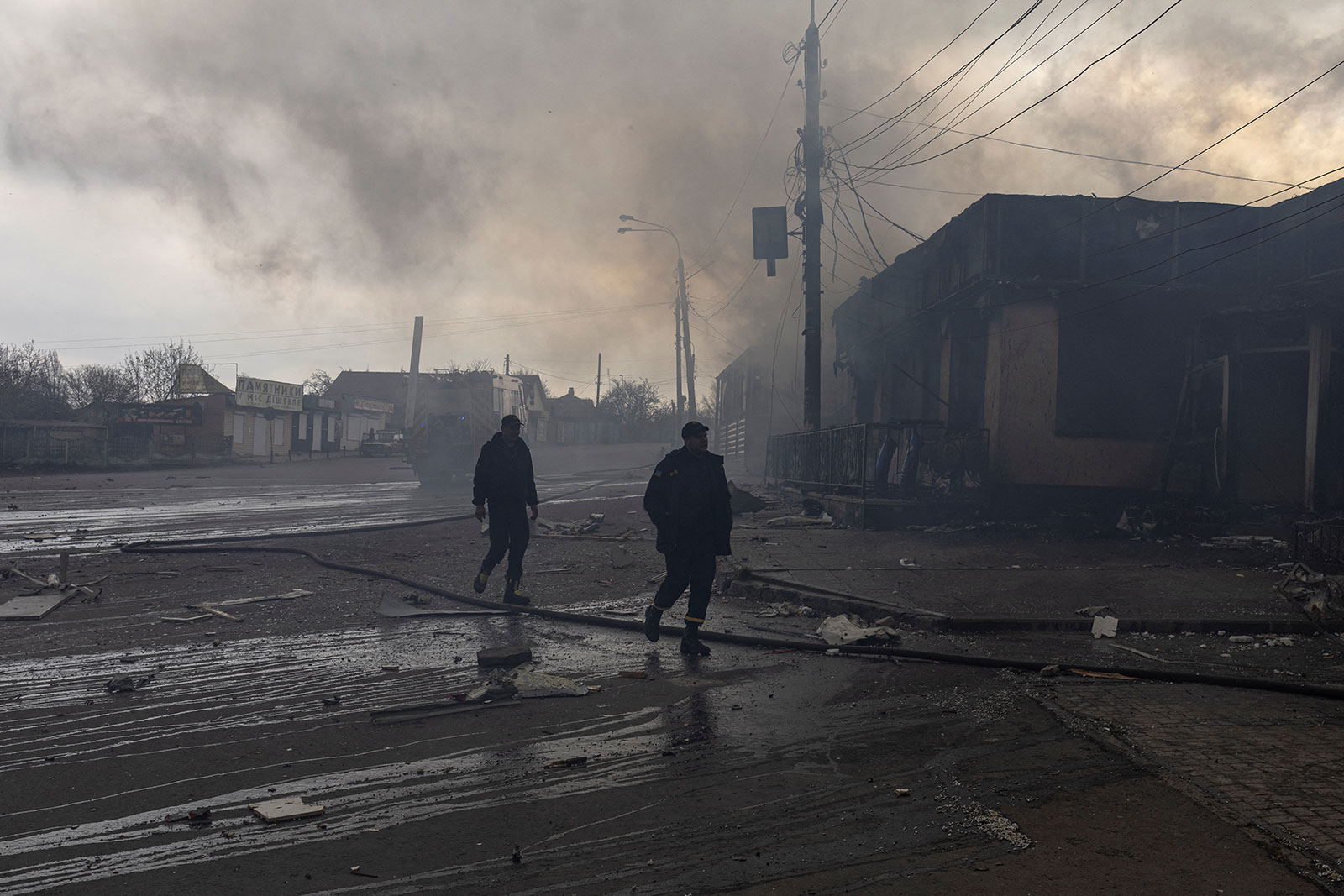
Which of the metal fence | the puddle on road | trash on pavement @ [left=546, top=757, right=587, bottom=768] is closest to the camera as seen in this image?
the puddle on road

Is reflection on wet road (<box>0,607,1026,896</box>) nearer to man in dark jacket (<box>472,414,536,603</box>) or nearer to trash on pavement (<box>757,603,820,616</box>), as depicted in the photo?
trash on pavement (<box>757,603,820,616</box>)

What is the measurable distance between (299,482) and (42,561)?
19.7 m

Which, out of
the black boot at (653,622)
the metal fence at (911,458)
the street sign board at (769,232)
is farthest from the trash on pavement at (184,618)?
the street sign board at (769,232)

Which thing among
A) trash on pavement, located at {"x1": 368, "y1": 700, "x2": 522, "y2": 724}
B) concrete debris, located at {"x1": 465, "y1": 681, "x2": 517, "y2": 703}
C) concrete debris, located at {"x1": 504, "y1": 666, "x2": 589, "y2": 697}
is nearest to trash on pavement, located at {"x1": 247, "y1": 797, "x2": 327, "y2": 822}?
trash on pavement, located at {"x1": 368, "y1": 700, "x2": 522, "y2": 724}

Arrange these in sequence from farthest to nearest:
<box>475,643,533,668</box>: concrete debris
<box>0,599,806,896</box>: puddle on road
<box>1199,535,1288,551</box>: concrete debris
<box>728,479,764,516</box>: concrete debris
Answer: <box>728,479,764,516</box>: concrete debris → <box>1199,535,1288,551</box>: concrete debris → <box>475,643,533,668</box>: concrete debris → <box>0,599,806,896</box>: puddle on road

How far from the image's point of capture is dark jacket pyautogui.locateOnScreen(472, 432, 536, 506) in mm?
8406

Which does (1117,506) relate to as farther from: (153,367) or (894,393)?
(153,367)

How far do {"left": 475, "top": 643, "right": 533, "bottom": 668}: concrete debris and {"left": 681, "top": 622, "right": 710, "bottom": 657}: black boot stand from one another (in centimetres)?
111

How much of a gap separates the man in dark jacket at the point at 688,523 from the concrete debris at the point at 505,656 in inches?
41.5

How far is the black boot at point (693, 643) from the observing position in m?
6.38

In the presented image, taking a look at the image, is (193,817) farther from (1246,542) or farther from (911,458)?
(1246,542)

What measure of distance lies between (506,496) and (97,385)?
77.4m

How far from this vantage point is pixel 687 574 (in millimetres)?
6738

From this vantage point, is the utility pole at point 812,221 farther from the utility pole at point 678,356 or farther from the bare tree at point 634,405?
the bare tree at point 634,405
